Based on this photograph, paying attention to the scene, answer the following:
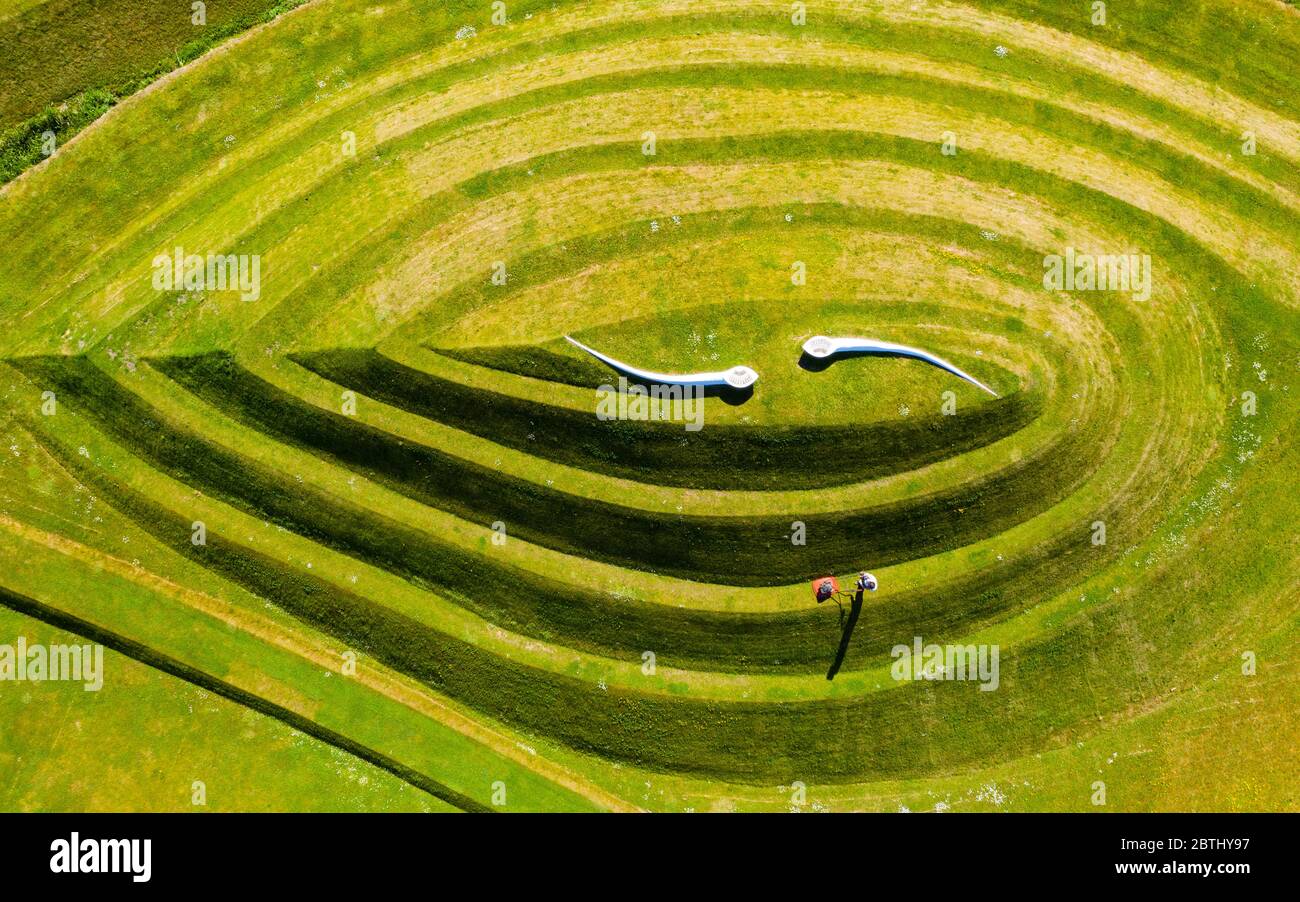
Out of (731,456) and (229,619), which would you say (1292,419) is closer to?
(731,456)

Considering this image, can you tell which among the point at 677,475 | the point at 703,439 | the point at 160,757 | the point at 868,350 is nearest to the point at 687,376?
the point at 703,439

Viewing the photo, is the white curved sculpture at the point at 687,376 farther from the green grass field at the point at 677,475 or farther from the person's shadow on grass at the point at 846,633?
the person's shadow on grass at the point at 846,633

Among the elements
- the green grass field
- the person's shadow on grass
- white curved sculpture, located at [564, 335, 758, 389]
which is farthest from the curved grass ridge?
the person's shadow on grass

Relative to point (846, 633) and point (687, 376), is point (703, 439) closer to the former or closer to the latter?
point (687, 376)

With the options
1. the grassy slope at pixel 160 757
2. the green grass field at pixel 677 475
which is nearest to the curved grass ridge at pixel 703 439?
the green grass field at pixel 677 475
